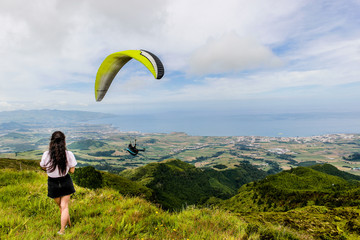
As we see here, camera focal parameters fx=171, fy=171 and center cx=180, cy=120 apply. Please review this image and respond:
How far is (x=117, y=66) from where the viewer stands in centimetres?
1093

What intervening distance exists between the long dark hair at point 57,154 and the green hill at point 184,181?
247 feet

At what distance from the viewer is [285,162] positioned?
584 feet

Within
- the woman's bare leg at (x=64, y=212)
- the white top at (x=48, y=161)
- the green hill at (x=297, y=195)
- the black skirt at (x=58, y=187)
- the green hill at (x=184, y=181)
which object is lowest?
the green hill at (x=184, y=181)

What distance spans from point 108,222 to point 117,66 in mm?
9248

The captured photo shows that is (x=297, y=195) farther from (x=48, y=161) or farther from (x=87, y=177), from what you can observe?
(x=87, y=177)

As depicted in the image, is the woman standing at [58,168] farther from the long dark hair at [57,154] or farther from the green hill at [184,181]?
the green hill at [184,181]

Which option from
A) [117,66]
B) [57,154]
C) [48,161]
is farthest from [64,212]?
[117,66]

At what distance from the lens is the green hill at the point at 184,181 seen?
85812 millimetres

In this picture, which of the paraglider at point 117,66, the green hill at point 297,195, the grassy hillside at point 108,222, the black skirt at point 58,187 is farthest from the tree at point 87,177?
the black skirt at point 58,187

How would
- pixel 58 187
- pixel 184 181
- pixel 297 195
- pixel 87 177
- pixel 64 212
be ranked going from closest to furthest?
pixel 64 212
pixel 58 187
pixel 297 195
pixel 87 177
pixel 184 181

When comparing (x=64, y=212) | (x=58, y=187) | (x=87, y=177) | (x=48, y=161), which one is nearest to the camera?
(x=64, y=212)

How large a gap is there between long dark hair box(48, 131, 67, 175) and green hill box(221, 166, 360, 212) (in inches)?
1371

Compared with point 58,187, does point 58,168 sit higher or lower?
higher

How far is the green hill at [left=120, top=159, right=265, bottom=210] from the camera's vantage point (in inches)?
3378
